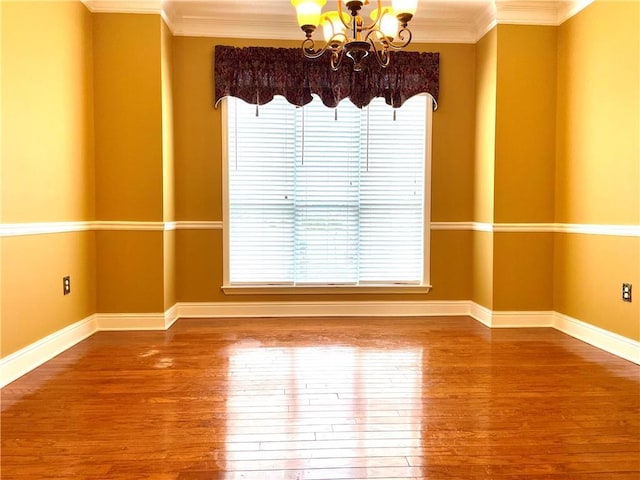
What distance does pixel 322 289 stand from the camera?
420 centimetres

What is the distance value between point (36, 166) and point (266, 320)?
7.14ft

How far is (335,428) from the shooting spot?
79.3 inches

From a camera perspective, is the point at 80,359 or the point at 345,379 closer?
the point at 345,379

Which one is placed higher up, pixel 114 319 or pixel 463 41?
pixel 463 41

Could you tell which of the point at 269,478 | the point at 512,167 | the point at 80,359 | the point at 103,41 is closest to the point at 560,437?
the point at 269,478

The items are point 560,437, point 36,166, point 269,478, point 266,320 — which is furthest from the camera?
point 266,320

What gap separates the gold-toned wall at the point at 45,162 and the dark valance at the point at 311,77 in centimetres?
116

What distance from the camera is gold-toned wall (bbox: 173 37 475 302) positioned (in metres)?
4.00

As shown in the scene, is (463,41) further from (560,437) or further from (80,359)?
(80,359)

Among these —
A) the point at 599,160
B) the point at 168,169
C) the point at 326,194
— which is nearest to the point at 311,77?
the point at 326,194

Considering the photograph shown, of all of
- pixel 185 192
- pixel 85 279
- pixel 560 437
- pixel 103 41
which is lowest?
→ pixel 560 437

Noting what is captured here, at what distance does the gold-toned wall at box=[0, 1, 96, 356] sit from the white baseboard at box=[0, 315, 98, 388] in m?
0.05

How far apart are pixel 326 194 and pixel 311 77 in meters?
1.07

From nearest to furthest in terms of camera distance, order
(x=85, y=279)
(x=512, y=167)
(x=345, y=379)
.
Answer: (x=345, y=379), (x=85, y=279), (x=512, y=167)
